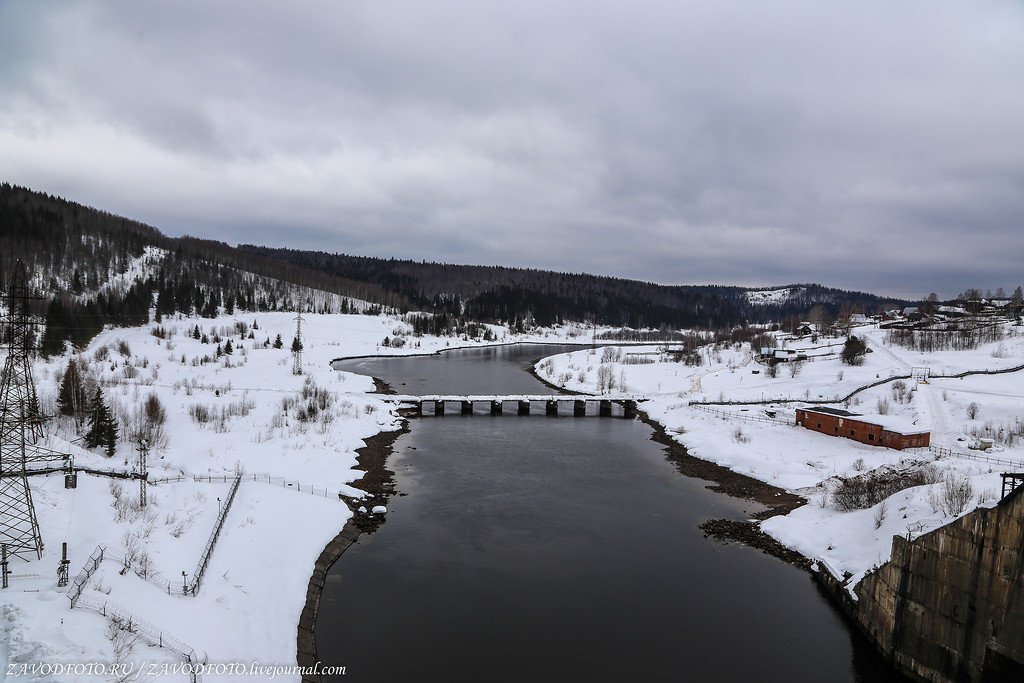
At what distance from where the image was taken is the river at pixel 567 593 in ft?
51.0

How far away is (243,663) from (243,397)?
33.0 m

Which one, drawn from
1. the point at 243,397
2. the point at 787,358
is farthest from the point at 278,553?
the point at 787,358

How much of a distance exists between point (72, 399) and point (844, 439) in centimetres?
4802

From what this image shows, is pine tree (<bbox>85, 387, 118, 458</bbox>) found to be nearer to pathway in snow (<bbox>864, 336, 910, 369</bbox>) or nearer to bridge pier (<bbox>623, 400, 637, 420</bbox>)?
bridge pier (<bbox>623, 400, 637, 420</bbox>)

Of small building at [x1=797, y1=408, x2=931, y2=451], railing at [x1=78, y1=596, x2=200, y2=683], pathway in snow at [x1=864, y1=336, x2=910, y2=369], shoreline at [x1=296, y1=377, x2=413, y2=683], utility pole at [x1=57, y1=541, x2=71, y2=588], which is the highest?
pathway in snow at [x1=864, y1=336, x2=910, y2=369]

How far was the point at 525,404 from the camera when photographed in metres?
52.0

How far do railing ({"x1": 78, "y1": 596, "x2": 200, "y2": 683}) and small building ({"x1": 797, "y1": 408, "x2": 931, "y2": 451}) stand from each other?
37894mm

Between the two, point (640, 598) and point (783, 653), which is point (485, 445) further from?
point (783, 653)

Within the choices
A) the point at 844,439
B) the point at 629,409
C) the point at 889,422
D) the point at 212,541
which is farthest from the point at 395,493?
the point at 889,422

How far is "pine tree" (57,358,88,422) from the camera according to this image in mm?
33719

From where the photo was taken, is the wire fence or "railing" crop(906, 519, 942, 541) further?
the wire fence

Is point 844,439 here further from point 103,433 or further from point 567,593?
point 103,433

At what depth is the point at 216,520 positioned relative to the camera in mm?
20641

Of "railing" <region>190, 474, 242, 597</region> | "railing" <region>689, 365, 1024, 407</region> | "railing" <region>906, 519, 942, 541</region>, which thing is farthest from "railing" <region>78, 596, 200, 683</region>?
"railing" <region>689, 365, 1024, 407</region>
